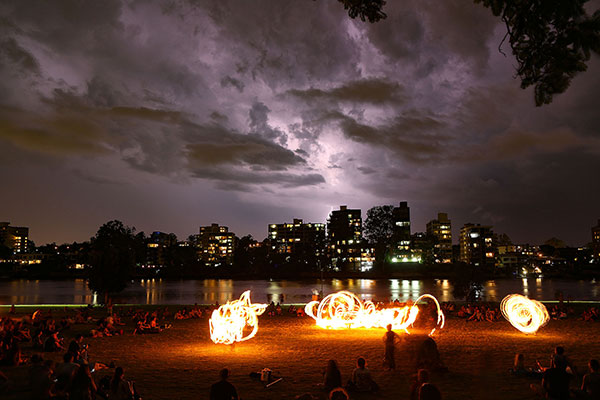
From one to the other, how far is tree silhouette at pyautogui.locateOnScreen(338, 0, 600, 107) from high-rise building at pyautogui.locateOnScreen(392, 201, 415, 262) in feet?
439

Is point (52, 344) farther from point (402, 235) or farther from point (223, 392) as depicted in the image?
point (402, 235)

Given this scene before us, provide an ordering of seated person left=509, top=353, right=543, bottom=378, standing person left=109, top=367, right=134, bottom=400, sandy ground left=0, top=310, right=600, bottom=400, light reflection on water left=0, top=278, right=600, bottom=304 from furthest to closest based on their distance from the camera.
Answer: light reflection on water left=0, top=278, right=600, bottom=304 → seated person left=509, top=353, right=543, bottom=378 → sandy ground left=0, top=310, right=600, bottom=400 → standing person left=109, top=367, right=134, bottom=400

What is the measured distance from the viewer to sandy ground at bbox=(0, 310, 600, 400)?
12609 mm

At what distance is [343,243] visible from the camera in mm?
189625

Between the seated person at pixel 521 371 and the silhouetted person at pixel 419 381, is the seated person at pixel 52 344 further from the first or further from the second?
the seated person at pixel 521 371

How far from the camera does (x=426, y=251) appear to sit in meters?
148

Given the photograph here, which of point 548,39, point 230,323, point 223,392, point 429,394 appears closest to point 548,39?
point 548,39

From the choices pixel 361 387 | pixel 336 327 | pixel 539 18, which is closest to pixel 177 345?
pixel 336 327

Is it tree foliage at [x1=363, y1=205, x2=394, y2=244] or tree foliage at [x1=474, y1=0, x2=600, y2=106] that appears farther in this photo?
tree foliage at [x1=363, y1=205, x2=394, y2=244]

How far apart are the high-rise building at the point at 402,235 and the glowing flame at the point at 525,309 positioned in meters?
117

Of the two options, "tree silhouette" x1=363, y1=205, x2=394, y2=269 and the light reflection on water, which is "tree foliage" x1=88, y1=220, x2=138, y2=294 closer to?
the light reflection on water

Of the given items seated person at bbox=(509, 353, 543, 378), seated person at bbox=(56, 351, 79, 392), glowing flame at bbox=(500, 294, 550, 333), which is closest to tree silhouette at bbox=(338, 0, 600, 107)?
seated person at bbox=(509, 353, 543, 378)

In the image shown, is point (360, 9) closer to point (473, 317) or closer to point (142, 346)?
point (142, 346)

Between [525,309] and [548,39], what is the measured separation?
1874 cm
